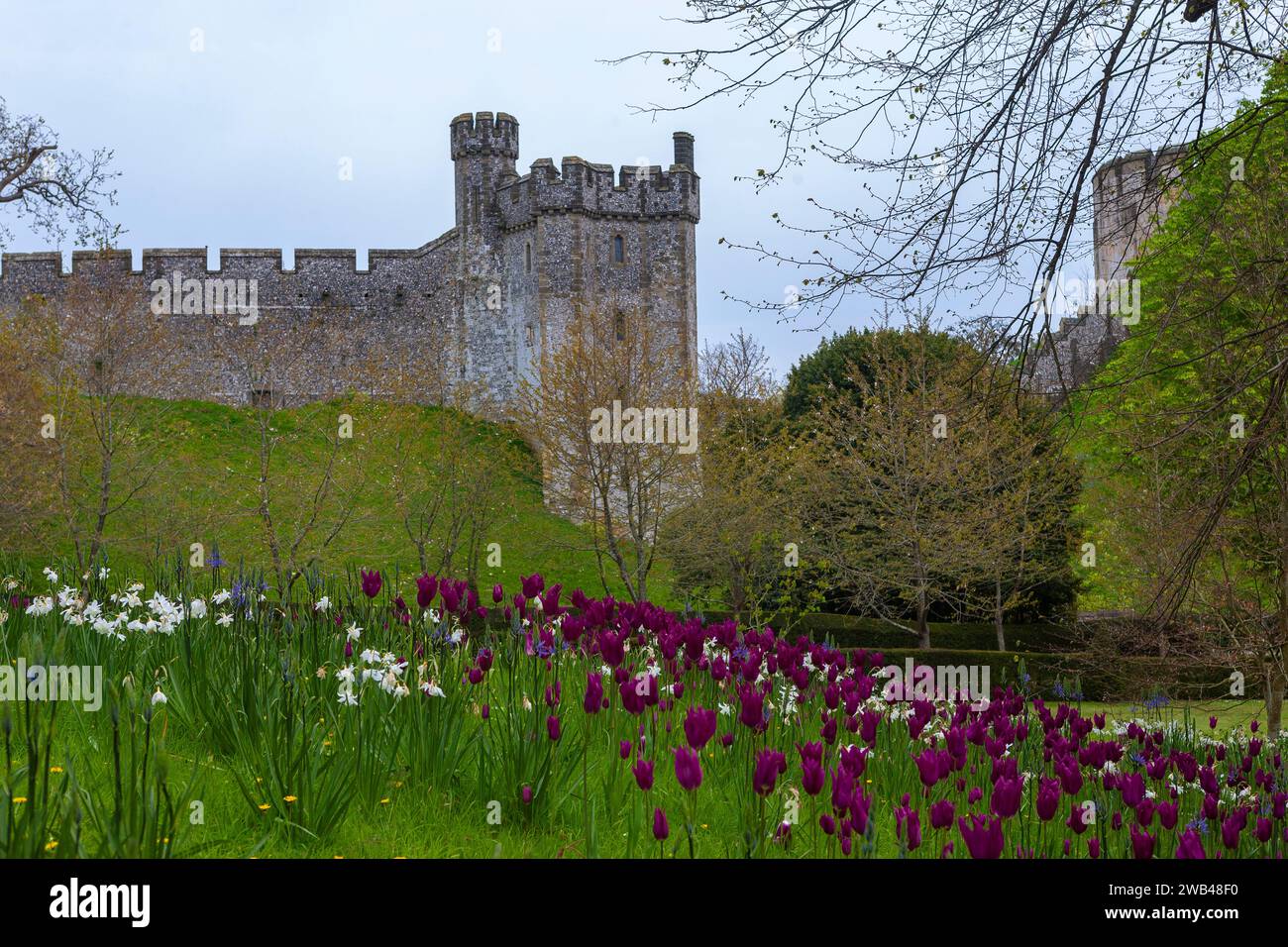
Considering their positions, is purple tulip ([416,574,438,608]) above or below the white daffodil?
above

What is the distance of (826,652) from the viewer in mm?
5688

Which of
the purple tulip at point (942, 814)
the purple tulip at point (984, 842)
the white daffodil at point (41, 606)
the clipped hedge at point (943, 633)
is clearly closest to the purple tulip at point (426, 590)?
the white daffodil at point (41, 606)

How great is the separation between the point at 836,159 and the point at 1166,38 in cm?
165

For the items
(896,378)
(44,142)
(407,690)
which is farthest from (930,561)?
(44,142)

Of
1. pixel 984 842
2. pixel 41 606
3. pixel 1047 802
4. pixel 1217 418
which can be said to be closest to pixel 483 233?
pixel 1217 418

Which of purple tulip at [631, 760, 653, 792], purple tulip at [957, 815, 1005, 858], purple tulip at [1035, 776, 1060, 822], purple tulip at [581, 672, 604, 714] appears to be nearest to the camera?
purple tulip at [957, 815, 1005, 858]

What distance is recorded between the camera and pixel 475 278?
36969 mm

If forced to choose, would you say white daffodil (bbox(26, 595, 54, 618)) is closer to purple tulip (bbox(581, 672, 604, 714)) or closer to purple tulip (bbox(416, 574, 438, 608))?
purple tulip (bbox(416, 574, 438, 608))

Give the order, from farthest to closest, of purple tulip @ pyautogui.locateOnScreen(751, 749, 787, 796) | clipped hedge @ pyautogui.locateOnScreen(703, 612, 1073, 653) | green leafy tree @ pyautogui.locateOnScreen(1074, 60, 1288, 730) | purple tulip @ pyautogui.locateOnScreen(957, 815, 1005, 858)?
clipped hedge @ pyautogui.locateOnScreen(703, 612, 1073, 653)
green leafy tree @ pyautogui.locateOnScreen(1074, 60, 1288, 730)
purple tulip @ pyautogui.locateOnScreen(751, 749, 787, 796)
purple tulip @ pyautogui.locateOnScreen(957, 815, 1005, 858)

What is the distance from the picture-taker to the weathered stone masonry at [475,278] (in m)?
34.6

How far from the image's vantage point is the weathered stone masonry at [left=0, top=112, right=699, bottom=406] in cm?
3459

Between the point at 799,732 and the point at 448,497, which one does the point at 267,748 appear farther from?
the point at 448,497

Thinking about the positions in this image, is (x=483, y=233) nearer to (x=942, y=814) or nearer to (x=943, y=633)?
(x=943, y=633)

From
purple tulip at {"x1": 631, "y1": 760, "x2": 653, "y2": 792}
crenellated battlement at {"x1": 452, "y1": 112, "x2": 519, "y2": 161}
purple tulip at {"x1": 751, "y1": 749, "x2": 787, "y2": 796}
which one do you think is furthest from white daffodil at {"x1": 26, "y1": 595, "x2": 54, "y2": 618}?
crenellated battlement at {"x1": 452, "y1": 112, "x2": 519, "y2": 161}
